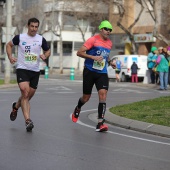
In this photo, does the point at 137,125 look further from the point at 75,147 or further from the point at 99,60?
the point at 75,147

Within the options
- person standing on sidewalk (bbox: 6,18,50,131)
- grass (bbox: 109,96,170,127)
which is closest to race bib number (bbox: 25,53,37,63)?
person standing on sidewalk (bbox: 6,18,50,131)

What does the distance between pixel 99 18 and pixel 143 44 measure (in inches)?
211

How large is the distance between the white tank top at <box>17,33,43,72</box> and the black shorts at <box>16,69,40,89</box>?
7 cm

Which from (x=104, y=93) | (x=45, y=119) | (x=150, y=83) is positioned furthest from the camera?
(x=150, y=83)

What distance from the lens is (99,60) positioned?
11188 millimetres

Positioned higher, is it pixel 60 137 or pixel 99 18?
pixel 99 18

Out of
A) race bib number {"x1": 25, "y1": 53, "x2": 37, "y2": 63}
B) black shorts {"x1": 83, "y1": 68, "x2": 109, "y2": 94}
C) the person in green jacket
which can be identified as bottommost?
the person in green jacket

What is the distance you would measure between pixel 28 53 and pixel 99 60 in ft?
4.30

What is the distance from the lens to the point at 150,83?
32.3 meters

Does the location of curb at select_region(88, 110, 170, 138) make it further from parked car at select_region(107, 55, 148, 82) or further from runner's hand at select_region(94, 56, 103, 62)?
parked car at select_region(107, 55, 148, 82)

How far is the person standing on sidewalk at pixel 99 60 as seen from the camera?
443 inches

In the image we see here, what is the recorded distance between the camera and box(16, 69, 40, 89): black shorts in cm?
1123

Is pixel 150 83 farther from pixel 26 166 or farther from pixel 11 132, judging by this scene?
pixel 26 166

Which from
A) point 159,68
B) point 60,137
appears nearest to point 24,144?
point 60,137
